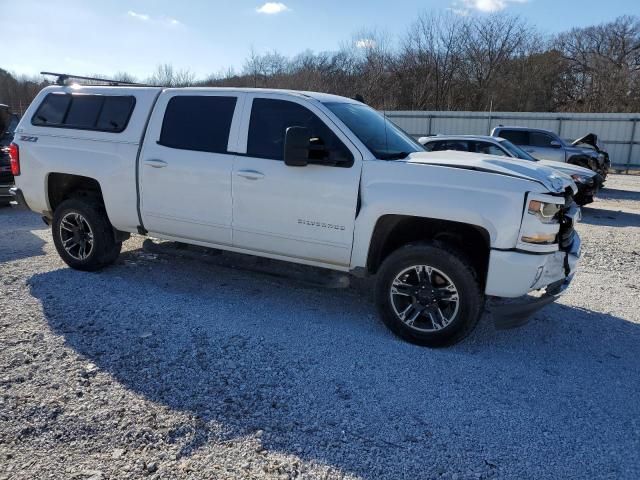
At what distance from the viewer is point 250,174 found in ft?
15.8

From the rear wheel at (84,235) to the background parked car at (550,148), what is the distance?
13.0 metres

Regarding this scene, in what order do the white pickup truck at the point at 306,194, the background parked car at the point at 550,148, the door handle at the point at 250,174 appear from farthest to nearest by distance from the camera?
1. the background parked car at the point at 550,148
2. the door handle at the point at 250,174
3. the white pickup truck at the point at 306,194

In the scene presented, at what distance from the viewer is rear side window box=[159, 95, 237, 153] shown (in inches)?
201

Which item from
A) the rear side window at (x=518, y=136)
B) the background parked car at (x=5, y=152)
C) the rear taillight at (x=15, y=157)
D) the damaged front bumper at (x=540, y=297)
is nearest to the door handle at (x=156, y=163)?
the rear taillight at (x=15, y=157)

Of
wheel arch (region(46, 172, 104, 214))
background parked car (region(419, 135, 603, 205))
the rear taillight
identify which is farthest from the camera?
background parked car (region(419, 135, 603, 205))

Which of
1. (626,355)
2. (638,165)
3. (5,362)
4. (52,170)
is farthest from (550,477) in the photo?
(638,165)

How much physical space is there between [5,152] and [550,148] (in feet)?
48.3

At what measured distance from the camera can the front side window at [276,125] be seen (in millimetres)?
4668

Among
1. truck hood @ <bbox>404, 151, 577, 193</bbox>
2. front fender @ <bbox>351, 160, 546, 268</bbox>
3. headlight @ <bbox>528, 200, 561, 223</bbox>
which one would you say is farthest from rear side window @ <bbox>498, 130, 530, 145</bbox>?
front fender @ <bbox>351, 160, 546, 268</bbox>

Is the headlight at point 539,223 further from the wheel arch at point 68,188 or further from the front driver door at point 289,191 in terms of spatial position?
the wheel arch at point 68,188

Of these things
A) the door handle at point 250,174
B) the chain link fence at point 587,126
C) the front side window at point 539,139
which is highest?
the chain link fence at point 587,126

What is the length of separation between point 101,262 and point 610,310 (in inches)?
223

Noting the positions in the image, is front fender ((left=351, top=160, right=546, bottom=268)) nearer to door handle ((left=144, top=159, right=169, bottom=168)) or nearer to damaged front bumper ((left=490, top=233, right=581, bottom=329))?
damaged front bumper ((left=490, top=233, right=581, bottom=329))

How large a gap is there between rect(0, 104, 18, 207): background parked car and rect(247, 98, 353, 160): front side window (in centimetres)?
775
